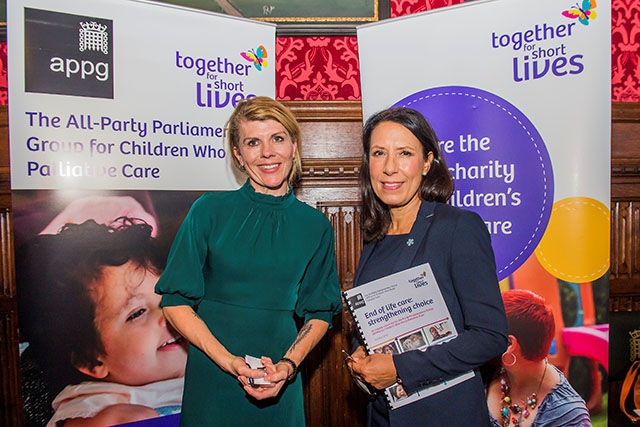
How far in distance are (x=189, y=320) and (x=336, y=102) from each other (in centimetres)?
187

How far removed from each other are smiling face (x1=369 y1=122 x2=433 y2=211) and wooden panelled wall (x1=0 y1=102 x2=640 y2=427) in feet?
4.85

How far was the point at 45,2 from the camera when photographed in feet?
7.29

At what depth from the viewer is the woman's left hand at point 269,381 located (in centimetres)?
161

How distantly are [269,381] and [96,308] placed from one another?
1223mm

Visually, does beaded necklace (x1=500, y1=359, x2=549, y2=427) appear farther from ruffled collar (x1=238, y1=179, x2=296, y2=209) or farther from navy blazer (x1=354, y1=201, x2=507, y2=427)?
ruffled collar (x1=238, y1=179, x2=296, y2=209)

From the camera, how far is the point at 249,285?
1741 mm

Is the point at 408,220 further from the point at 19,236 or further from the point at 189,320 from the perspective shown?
the point at 19,236

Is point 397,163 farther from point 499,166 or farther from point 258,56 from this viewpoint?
point 258,56

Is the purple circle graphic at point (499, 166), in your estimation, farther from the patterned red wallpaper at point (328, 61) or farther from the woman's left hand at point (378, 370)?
the woman's left hand at point (378, 370)

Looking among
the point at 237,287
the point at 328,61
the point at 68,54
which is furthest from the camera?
the point at 328,61

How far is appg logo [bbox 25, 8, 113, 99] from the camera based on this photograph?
7.29ft

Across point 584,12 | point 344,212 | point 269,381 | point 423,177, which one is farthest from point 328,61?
point 269,381

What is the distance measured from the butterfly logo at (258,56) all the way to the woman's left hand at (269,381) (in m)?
1.63

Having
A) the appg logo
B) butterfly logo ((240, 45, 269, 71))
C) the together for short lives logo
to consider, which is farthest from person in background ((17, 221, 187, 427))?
the together for short lives logo
